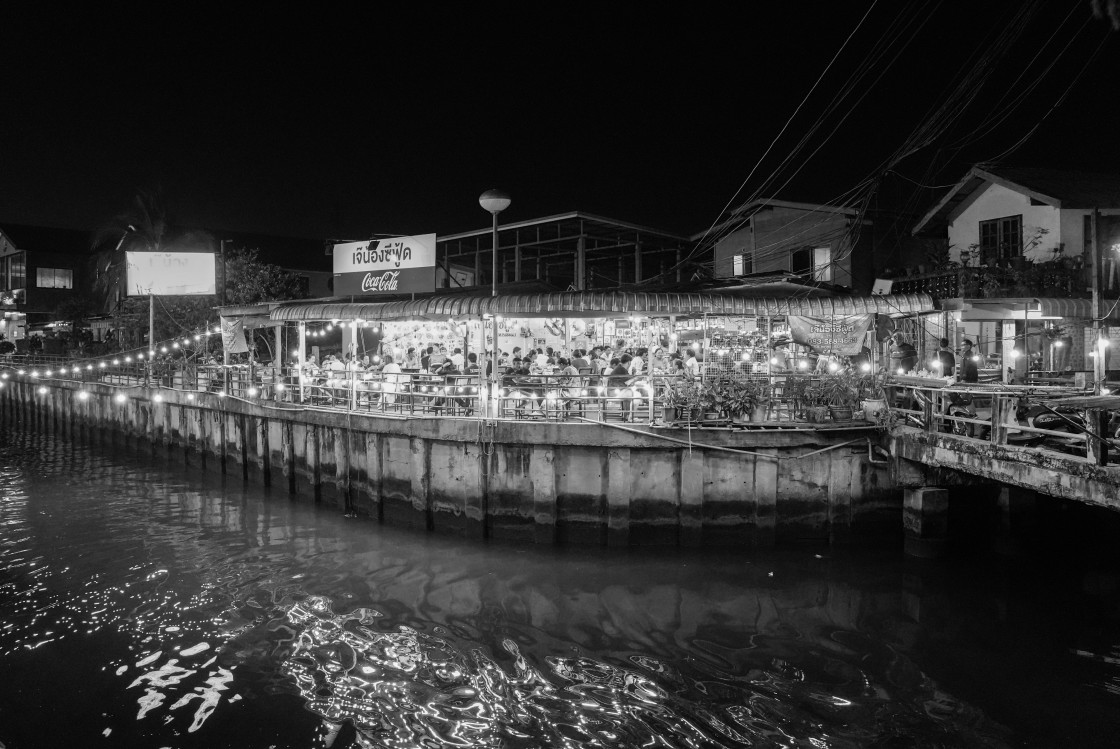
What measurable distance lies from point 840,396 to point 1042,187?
12.8m

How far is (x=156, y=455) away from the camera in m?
27.8

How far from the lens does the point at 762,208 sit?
2825 centimetres

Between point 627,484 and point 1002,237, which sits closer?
point 627,484

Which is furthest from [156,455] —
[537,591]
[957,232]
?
[957,232]

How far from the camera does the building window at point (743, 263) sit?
95.3 ft

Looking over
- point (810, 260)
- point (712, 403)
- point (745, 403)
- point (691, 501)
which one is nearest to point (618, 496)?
point (691, 501)

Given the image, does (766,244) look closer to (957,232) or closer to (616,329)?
(957,232)

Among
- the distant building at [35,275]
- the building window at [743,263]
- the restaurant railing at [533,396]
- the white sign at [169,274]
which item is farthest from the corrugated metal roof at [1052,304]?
the distant building at [35,275]

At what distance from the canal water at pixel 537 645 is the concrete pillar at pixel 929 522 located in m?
0.39

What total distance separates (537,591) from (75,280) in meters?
56.5

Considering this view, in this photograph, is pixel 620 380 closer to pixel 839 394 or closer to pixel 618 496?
pixel 618 496

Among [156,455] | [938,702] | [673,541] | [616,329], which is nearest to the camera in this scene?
[938,702]

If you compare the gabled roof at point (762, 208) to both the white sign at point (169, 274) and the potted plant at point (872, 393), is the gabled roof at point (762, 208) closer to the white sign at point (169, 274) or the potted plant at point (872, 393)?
the potted plant at point (872, 393)

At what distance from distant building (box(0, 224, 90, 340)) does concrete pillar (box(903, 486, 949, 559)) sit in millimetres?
56833
